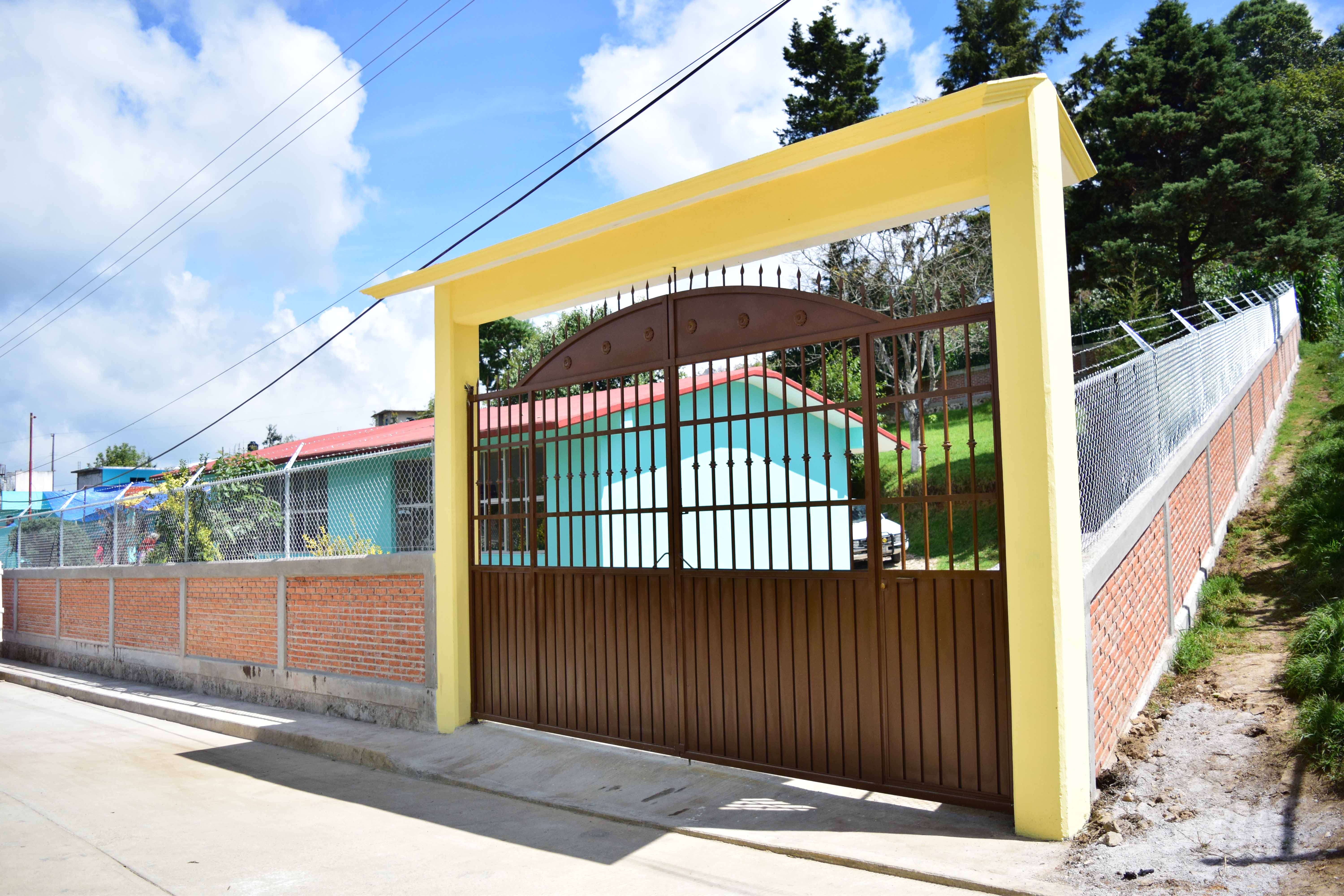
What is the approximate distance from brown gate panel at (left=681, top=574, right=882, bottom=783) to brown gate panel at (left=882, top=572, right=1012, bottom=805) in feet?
0.42

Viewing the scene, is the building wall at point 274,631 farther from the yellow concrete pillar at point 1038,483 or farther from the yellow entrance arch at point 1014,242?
the yellow concrete pillar at point 1038,483

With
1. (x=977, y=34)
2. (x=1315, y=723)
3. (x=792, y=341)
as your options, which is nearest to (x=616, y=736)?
(x=792, y=341)

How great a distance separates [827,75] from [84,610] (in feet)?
78.4

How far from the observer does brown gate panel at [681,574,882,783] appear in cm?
523

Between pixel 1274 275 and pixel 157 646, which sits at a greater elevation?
pixel 1274 275

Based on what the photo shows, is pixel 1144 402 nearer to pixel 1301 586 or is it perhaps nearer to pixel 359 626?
pixel 1301 586

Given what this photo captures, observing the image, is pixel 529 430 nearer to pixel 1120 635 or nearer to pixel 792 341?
pixel 792 341

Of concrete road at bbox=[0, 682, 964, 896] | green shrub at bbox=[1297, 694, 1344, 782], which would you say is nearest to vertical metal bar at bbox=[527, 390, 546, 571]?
concrete road at bbox=[0, 682, 964, 896]

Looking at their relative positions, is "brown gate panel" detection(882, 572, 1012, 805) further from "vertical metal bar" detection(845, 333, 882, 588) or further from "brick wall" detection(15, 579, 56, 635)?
"brick wall" detection(15, 579, 56, 635)

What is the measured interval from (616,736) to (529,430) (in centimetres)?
252

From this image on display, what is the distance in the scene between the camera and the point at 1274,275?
23641mm

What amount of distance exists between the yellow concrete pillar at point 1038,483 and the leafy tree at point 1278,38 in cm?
4877

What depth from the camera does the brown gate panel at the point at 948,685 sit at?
15.5 ft

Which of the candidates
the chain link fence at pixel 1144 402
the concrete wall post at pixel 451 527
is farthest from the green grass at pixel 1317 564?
the concrete wall post at pixel 451 527
